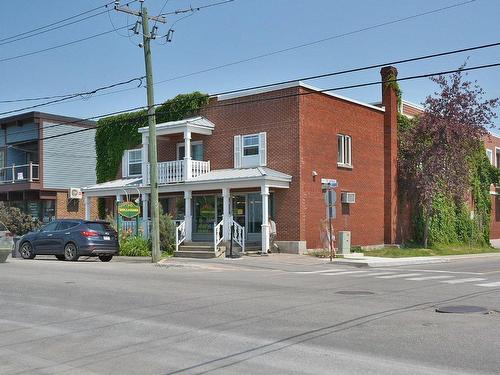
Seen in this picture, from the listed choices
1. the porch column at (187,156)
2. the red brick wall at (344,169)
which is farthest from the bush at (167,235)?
the red brick wall at (344,169)

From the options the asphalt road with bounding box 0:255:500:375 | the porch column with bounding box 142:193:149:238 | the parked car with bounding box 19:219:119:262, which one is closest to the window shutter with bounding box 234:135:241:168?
the porch column with bounding box 142:193:149:238

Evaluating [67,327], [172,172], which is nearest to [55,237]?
[172,172]

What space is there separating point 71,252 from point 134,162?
35.3 feet

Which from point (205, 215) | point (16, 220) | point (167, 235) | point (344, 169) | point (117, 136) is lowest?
point (167, 235)

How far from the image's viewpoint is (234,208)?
28984mm

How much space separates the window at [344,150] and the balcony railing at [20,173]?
1936 cm

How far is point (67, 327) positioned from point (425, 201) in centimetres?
2560

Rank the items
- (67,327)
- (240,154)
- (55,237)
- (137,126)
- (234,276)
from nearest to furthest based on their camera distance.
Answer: (67,327), (234,276), (55,237), (240,154), (137,126)

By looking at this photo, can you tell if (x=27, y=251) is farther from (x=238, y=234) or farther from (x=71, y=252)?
(x=238, y=234)

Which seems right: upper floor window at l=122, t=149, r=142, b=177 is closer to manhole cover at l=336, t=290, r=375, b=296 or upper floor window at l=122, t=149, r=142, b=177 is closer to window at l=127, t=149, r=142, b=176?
window at l=127, t=149, r=142, b=176

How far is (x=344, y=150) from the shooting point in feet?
97.5

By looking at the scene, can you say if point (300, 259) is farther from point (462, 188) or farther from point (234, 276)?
point (462, 188)

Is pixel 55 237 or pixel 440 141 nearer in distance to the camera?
pixel 55 237

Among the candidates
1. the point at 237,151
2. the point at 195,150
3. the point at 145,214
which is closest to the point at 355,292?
the point at 237,151
